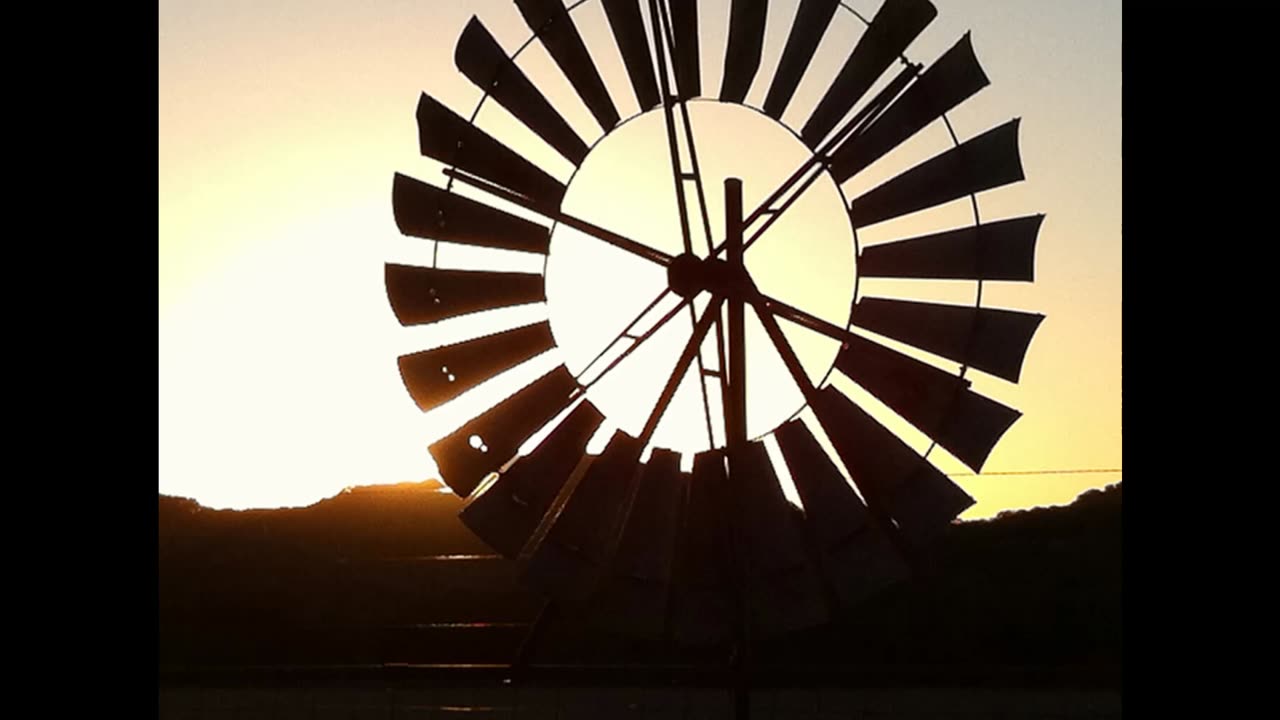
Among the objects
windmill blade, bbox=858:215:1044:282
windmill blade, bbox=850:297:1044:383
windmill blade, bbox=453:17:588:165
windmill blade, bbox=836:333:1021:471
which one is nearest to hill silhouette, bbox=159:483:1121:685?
windmill blade, bbox=836:333:1021:471

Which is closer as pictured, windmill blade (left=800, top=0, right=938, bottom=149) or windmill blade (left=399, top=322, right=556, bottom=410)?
windmill blade (left=800, top=0, right=938, bottom=149)

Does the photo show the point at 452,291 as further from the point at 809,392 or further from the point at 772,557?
the point at 772,557

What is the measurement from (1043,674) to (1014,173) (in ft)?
8.15

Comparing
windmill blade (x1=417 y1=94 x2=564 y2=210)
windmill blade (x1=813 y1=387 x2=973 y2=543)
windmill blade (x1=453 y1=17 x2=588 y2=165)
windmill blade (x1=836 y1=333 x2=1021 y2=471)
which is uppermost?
windmill blade (x1=453 y1=17 x2=588 y2=165)

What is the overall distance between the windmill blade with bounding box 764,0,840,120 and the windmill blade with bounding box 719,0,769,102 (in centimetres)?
11

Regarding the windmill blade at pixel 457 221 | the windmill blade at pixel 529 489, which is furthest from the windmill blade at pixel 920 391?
the windmill blade at pixel 457 221

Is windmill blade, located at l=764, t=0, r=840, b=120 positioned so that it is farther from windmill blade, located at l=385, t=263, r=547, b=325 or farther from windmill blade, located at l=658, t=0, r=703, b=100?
windmill blade, located at l=385, t=263, r=547, b=325

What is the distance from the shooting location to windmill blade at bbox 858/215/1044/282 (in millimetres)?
5922

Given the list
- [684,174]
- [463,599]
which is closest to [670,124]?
[684,174]

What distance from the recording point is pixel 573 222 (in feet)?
19.7
